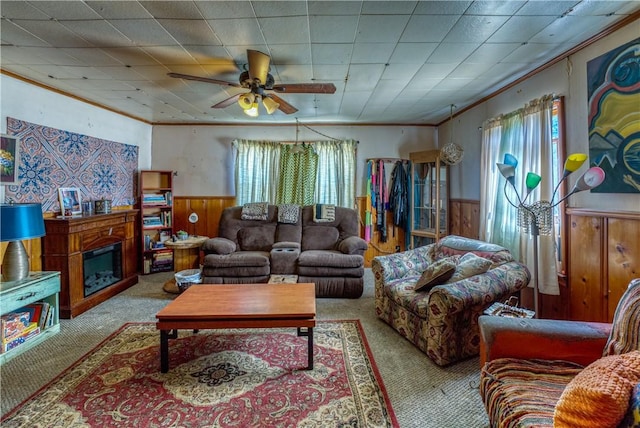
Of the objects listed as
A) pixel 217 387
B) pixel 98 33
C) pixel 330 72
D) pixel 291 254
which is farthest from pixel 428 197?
pixel 98 33

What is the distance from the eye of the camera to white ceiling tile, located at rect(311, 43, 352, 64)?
2227mm

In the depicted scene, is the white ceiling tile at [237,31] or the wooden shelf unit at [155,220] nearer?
the white ceiling tile at [237,31]

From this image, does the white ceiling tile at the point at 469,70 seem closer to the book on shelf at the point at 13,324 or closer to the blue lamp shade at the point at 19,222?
the blue lamp shade at the point at 19,222

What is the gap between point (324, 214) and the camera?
4207 millimetres

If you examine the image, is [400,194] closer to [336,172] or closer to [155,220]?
[336,172]

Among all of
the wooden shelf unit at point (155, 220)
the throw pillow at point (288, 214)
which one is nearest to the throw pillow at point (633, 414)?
the throw pillow at point (288, 214)

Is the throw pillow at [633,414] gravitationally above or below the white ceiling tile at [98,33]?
below

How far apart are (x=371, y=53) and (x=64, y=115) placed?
3452 mm

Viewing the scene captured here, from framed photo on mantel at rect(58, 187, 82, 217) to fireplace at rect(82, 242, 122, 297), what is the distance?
51cm

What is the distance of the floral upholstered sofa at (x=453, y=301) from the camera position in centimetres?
201

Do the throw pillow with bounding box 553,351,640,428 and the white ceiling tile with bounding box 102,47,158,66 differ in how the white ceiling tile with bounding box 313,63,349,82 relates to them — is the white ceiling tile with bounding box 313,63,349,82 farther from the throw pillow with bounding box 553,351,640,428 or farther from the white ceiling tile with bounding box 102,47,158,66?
the throw pillow with bounding box 553,351,640,428

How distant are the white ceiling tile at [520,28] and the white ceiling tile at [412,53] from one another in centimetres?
42

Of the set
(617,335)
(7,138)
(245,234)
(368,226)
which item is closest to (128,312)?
(245,234)

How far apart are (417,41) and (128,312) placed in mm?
3700
